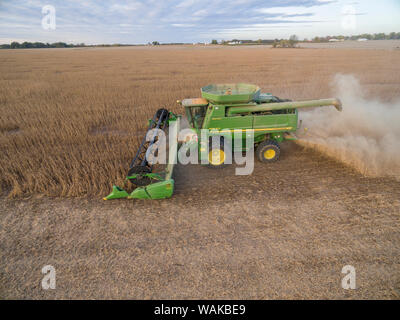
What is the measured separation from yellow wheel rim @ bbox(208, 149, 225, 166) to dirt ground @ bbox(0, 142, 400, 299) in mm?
561

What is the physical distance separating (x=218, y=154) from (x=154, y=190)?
1760 millimetres

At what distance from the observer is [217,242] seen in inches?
139

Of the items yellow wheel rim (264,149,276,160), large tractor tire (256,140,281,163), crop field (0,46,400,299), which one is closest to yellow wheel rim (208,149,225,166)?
crop field (0,46,400,299)

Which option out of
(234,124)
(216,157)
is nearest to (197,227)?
(216,157)

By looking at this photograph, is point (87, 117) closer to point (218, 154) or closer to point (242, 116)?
point (218, 154)

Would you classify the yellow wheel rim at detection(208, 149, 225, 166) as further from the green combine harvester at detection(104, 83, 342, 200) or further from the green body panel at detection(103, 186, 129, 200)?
the green body panel at detection(103, 186, 129, 200)

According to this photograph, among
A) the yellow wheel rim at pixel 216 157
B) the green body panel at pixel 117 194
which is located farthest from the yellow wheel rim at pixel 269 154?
the green body panel at pixel 117 194

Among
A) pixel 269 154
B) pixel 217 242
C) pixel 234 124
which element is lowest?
pixel 217 242

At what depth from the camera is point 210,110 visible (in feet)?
17.6

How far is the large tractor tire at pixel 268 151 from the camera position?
5.64 metres

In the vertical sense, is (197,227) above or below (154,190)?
below

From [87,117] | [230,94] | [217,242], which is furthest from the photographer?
[87,117]

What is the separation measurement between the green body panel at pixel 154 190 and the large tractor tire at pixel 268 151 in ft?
7.94

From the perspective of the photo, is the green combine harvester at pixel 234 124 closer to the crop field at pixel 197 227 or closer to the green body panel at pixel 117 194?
the green body panel at pixel 117 194
